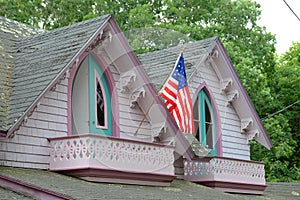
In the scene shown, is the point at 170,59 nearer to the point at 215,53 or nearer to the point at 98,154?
the point at 215,53

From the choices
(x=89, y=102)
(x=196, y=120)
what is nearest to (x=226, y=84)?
(x=196, y=120)

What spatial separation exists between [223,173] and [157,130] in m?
3.03

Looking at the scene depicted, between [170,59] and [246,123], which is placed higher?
[170,59]

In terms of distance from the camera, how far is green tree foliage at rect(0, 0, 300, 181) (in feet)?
127

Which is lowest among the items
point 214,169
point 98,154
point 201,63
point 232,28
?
point 214,169

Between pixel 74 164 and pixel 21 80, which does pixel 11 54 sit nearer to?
pixel 21 80

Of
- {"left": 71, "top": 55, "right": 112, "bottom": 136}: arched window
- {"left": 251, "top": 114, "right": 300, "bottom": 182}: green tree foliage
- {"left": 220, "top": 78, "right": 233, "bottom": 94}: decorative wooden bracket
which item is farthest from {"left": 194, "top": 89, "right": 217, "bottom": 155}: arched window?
{"left": 251, "top": 114, "right": 300, "bottom": 182}: green tree foliage

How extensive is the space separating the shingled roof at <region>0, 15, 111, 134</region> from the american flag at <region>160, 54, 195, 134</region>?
276 centimetres

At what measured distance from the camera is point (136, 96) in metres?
21.0

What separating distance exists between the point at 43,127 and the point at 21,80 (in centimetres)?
133

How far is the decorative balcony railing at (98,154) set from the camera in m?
17.7

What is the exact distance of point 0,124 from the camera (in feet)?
55.6

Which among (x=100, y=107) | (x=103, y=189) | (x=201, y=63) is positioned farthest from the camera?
(x=201, y=63)

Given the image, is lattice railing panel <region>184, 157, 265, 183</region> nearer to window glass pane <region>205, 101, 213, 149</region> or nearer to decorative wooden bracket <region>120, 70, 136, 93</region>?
window glass pane <region>205, 101, 213, 149</region>
